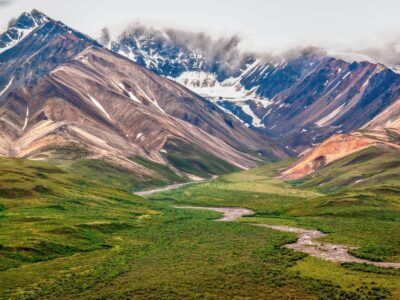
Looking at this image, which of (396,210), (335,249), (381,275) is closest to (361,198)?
(396,210)

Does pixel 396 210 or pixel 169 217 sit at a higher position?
pixel 396 210

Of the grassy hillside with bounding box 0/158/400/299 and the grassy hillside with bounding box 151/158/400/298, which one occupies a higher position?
the grassy hillside with bounding box 151/158/400/298

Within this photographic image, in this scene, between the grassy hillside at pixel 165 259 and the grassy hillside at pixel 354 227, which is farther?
the grassy hillside at pixel 354 227

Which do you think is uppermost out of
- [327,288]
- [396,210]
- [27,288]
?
[396,210]

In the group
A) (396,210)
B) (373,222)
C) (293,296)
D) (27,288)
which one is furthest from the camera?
(396,210)

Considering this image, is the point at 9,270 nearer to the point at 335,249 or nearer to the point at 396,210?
the point at 335,249

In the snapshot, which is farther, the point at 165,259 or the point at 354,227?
the point at 354,227

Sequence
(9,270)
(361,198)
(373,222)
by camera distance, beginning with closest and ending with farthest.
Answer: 1. (9,270)
2. (373,222)
3. (361,198)

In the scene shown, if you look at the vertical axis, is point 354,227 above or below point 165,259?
above

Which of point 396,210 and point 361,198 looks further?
point 361,198

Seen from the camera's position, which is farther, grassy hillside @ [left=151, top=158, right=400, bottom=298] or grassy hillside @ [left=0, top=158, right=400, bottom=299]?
grassy hillside @ [left=151, top=158, right=400, bottom=298]

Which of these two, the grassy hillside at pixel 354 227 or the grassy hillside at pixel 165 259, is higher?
the grassy hillside at pixel 354 227
